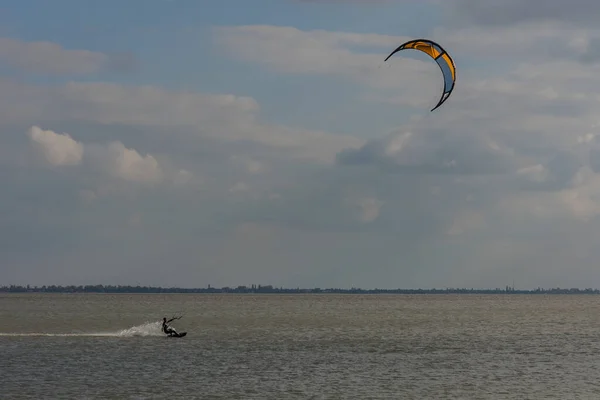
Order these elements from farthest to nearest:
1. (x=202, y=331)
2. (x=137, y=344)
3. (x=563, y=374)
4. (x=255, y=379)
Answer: (x=202, y=331)
(x=137, y=344)
(x=563, y=374)
(x=255, y=379)

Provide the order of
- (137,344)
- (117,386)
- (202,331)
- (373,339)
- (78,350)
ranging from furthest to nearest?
(202,331)
(373,339)
(137,344)
(78,350)
(117,386)

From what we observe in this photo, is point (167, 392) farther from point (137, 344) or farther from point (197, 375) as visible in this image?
point (137, 344)

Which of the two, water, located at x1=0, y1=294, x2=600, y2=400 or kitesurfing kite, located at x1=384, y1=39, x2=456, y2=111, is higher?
kitesurfing kite, located at x1=384, y1=39, x2=456, y2=111

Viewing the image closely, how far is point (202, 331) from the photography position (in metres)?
81.9

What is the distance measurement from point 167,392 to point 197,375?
5703 mm

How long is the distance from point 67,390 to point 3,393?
8.59 feet

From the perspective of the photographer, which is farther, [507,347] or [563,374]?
[507,347]

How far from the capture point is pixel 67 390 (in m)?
39.0

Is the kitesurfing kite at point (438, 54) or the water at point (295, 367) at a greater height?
the kitesurfing kite at point (438, 54)

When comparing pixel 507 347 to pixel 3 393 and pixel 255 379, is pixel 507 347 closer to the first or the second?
pixel 255 379

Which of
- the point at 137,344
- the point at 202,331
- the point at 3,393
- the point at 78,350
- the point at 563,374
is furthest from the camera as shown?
the point at 202,331

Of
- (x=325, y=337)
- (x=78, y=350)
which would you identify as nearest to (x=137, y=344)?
(x=78, y=350)

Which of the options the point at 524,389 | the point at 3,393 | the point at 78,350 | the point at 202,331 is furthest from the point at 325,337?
the point at 3,393

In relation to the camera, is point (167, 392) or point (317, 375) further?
point (317, 375)
